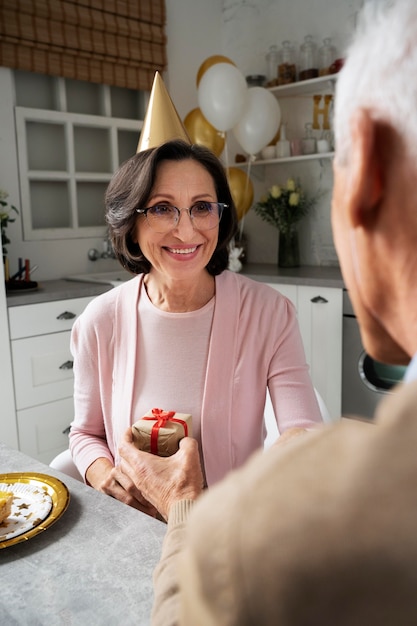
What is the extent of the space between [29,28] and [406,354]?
3.23m

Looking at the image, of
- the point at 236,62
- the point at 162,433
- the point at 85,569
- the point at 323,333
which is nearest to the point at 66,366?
the point at 323,333

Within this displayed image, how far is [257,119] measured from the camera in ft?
10.4

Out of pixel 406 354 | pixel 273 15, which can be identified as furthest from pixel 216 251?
pixel 273 15

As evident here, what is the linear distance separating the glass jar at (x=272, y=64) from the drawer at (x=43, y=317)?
1880 mm

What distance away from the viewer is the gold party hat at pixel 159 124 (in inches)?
61.9

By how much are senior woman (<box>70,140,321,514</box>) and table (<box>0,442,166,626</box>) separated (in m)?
0.39

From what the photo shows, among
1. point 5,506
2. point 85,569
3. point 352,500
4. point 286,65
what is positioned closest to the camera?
point 352,500

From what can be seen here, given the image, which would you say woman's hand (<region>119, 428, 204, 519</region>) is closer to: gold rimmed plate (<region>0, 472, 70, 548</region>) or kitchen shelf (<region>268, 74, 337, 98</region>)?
gold rimmed plate (<region>0, 472, 70, 548</region>)

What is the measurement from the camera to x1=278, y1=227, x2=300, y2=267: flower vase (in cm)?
354

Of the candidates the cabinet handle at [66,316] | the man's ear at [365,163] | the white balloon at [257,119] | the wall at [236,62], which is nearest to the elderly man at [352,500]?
the man's ear at [365,163]

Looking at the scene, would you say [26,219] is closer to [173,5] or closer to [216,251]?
[173,5]

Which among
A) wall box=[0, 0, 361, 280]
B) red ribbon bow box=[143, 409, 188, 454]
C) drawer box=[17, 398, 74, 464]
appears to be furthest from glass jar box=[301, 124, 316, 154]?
red ribbon bow box=[143, 409, 188, 454]

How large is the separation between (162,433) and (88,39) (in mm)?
2885

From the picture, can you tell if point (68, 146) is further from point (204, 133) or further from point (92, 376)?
point (92, 376)
